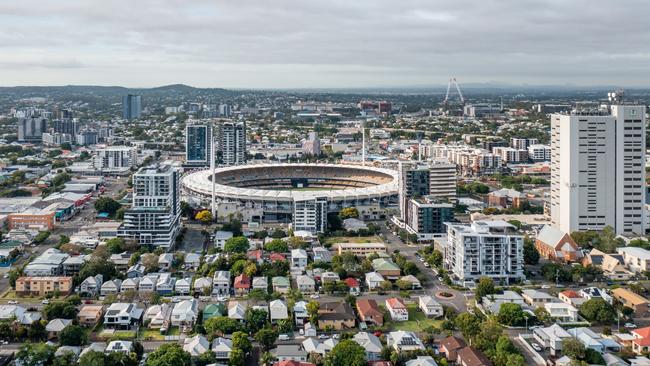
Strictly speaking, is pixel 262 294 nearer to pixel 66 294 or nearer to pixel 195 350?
pixel 195 350

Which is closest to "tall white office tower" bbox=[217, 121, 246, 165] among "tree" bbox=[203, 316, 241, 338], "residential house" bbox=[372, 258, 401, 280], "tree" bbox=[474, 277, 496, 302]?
"residential house" bbox=[372, 258, 401, 280]

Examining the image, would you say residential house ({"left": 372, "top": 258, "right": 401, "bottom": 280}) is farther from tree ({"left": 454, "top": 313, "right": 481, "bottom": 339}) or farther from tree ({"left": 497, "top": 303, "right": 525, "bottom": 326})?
tree ({"left": 454, "top": 313, "right": 481, "bottom": 339})

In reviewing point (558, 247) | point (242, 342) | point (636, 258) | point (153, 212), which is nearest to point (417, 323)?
point (242, 342)

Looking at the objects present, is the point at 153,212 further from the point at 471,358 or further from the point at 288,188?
the point at 288,188

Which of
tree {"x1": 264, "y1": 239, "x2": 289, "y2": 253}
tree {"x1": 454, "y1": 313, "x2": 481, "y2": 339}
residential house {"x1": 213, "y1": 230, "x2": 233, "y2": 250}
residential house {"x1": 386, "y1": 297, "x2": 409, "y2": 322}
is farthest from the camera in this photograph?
residential house {"x1": 213, "y1": 230, "x2": 233, "y2": 250}

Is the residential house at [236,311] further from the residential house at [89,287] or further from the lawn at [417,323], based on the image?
the residential house at [89,287]

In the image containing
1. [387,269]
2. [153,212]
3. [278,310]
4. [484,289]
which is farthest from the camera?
[153,212]

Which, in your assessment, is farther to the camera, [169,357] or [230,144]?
[230,144]
